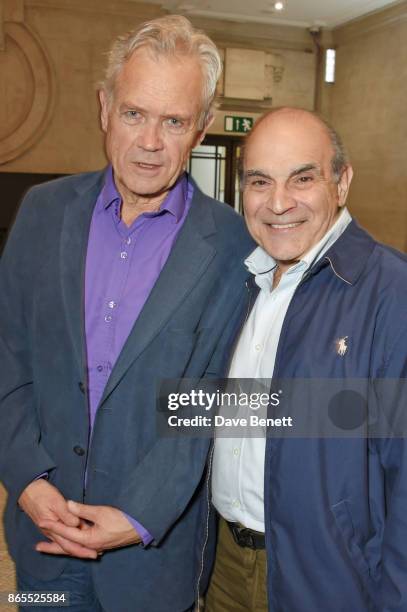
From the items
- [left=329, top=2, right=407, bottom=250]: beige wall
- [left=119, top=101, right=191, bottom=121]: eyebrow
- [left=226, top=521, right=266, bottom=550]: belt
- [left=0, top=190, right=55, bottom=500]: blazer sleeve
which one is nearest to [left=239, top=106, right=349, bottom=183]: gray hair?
[left=119, top=101, right=191, bottom=121]: eyebrow

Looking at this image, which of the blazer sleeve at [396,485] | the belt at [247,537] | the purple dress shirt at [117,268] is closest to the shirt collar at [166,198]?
the purple dress shirt at [117,268]

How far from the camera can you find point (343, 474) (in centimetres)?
146

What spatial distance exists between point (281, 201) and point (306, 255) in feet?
0.52

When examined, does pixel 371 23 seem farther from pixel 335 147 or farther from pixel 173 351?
pixel 173 351

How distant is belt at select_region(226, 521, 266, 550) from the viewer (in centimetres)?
169

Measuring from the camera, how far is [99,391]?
1700 mm

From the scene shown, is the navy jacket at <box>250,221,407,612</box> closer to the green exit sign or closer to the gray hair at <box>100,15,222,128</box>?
the gray hair at <box>100,15,222,128</box>

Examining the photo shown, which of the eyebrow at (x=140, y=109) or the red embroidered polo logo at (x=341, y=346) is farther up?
the eyebrow at (x=140, y=109)

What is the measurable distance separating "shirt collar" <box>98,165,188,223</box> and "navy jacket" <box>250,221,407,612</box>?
1.55 feet

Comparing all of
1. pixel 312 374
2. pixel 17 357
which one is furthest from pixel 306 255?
pixel 17 357

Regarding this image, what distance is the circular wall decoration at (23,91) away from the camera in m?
8.63

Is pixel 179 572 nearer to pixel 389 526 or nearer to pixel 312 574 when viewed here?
pixel 312 574

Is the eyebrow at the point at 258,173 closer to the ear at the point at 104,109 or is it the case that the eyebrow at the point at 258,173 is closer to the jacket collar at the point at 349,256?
the jacket collar at the point at 349,256

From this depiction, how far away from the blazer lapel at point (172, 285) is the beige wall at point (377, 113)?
7892 mm
